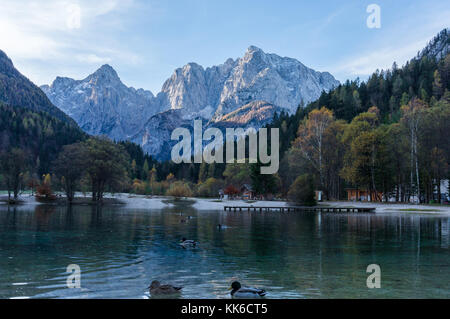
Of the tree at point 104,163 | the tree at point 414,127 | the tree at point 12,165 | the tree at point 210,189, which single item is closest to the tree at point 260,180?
the tree at point 104,163

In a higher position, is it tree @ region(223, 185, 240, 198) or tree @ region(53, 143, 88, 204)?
tree @ region(53, 143, 88, 204)

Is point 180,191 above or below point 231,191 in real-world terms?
below

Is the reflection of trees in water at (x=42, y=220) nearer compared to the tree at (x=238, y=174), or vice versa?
the reflection of trees in water at (x=42, y=220)

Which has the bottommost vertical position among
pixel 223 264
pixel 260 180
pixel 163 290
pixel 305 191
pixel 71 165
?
pixel 223 264

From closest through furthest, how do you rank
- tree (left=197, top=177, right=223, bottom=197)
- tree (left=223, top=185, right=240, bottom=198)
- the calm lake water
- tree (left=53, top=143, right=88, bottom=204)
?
1. the calm lake water
2. tree (left=53, top=143, right=88, bottom=204)
3. tree (left=223, top=185, right=240, bottom=198)
4. tree (left=197, top=177, right=223, bottom=197)

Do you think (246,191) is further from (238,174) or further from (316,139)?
(316,139)

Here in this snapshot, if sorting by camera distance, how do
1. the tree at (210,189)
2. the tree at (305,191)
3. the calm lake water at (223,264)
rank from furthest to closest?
the tree at (210,189) < the tree at (305,191) < the calm lake water at (223,264)

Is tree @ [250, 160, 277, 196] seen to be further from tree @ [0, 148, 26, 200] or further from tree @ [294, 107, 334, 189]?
tree @ [0, 148, 26, 200]

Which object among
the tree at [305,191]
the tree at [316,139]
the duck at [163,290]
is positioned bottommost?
the duck at [163,290]

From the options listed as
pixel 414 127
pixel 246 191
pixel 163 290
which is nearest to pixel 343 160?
pixel 414 127

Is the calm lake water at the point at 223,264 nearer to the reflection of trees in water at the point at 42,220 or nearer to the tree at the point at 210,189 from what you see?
the reflection of trees in water at the point at 42,220

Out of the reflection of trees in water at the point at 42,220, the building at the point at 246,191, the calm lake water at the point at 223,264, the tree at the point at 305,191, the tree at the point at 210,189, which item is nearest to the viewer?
the calm lake water at the point at 223,264

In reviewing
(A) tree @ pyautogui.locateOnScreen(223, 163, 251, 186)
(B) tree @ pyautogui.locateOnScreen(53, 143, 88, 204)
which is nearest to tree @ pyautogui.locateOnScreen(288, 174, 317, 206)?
(B) tree @ pyautogui.locateOnScreen(53, 143, 88, 204)
